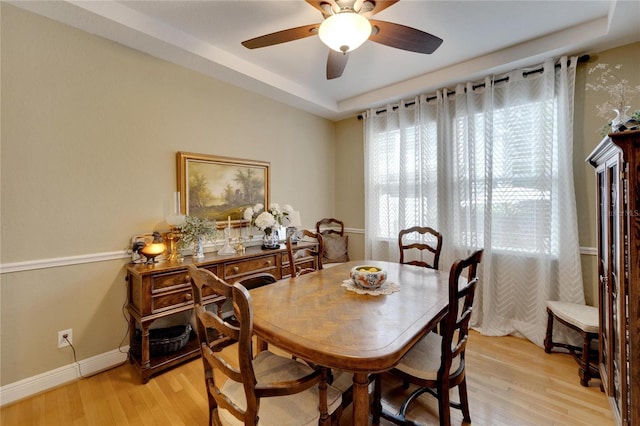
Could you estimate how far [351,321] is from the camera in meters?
1.25

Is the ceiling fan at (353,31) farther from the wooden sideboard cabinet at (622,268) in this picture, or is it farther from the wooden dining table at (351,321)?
the wooden dining table at (351,321)

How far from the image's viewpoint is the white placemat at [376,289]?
1631mm

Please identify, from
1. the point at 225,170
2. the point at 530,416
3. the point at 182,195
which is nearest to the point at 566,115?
the point at 530,416

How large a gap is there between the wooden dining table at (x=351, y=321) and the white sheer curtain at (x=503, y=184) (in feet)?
4.29

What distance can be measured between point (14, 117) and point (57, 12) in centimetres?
78

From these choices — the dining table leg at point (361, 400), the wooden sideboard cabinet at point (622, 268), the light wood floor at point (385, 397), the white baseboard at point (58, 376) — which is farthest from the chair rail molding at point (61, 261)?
the wooden sideboard cabinet at point (622, 268)

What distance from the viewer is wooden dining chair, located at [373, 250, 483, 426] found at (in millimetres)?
1224

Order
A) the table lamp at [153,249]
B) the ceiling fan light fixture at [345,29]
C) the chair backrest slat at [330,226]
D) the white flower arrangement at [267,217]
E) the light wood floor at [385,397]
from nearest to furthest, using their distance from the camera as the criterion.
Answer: the ceiling fan light fixture at [345,29] → the light wood floor at [385,397] → the table lamp at [153,249] → the white flower arrangement at [267,217] → the chair backrest slat at [330,226]

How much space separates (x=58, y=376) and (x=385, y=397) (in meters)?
2.34

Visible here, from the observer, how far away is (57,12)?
1854 millimetres

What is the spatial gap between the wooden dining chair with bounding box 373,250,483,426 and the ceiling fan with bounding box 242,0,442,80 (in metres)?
1.35

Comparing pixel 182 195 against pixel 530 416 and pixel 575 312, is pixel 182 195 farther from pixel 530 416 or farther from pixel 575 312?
pixel 575 312

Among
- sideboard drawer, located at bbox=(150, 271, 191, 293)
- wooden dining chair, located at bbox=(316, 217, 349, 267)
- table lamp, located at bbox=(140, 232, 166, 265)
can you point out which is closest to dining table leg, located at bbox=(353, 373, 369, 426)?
sideboard drawer, located at bbox=(150, 271, 191, 293)

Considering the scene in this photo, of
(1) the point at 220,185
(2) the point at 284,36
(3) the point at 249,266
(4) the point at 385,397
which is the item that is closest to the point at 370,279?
(4) the point at 385,397
